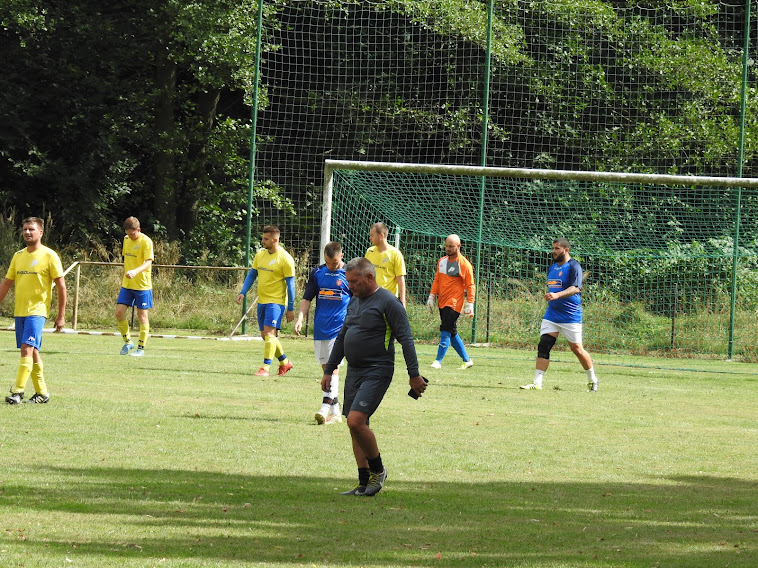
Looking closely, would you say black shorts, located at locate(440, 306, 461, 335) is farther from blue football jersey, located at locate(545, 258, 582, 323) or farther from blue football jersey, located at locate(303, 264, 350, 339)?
blue football jersey, located at locate(303, 264, 350, 339)

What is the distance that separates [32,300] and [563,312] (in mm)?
6768

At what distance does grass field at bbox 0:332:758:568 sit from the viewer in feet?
19.7

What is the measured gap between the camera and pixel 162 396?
12.1m

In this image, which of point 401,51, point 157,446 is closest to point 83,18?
point 401,51

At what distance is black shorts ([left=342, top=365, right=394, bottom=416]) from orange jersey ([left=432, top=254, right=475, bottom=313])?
850 centimetres

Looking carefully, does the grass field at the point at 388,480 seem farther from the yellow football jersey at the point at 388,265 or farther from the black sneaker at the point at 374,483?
the yellow football jersey at the point at 388,265

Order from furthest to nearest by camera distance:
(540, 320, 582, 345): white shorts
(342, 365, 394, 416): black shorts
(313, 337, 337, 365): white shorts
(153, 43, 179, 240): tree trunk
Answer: (153, 43, 179, 240): tree trunk → (540, 320, 582, 345): white shorts → (313, 337, 337, 365): white shorts → (342, 365, 394, 416): black shorts

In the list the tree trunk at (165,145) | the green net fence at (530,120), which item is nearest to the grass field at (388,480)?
the green net fence at (530,120)

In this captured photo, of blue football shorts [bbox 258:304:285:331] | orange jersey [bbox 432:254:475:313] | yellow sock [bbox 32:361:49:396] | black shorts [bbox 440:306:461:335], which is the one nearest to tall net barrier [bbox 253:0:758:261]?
orange jersey [bbox 432:254:475:313]

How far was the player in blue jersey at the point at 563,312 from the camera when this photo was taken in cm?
1430

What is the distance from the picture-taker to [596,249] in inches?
938

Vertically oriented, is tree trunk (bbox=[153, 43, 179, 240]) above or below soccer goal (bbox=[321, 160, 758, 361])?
above

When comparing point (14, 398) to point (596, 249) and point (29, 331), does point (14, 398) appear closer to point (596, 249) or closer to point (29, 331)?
point (29, 331)

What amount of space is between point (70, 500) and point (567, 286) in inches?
343
